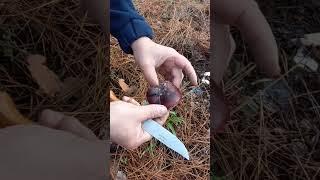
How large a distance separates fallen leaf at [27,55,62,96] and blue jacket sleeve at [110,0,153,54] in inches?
8.0

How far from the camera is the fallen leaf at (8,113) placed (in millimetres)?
1298

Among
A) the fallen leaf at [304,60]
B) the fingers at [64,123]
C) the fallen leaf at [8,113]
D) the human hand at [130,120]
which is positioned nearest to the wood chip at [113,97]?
the human hand at [130,120]

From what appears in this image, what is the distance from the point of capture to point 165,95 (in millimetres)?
1411

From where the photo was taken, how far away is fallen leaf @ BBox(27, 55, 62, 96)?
131 centimetres

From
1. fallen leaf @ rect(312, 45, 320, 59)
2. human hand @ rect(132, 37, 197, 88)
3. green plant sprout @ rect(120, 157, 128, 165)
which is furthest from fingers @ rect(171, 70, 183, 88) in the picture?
fallen leaf @ rect(312, 45, 320, 59)

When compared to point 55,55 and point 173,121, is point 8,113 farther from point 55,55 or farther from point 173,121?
point 173,121

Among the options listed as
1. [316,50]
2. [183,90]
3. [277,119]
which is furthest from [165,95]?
[316,50]

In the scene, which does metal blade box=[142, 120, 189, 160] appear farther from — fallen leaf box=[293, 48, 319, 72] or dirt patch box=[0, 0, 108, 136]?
fallen leaf box=[293, 48, 319, 72]

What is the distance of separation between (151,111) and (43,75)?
0.30 meters

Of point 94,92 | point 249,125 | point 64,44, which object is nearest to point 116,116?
point 94,92

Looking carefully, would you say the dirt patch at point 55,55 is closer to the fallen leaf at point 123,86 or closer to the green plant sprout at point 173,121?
the fallen leaf at point 123,86

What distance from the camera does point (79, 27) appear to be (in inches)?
52.7

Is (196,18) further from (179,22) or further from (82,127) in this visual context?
(82,127)

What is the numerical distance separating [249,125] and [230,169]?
128mm
